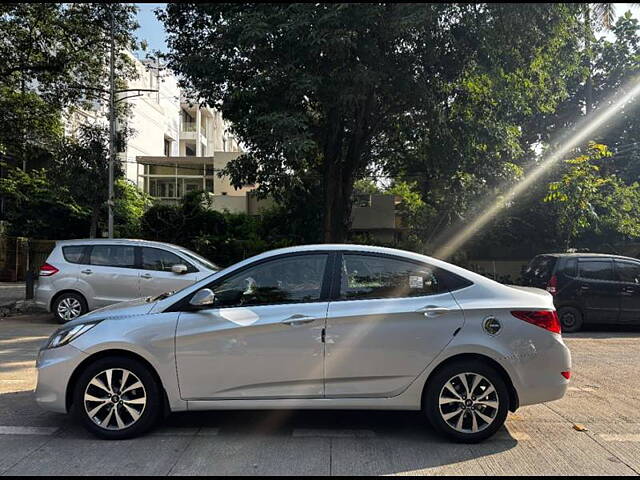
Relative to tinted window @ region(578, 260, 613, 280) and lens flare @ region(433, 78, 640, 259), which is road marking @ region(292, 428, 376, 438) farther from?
lens flare @ region(433, 78, 640, 259)

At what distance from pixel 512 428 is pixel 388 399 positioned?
1.26 metres

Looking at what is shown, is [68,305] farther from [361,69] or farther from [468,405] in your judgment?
[468,405]

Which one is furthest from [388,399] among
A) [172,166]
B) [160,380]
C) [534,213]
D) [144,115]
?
[144,115]

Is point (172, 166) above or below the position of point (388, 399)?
above

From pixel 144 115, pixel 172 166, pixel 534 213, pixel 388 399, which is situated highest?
pixel 144 115

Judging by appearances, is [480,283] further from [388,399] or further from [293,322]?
[293,322]

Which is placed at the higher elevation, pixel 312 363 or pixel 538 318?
pixel 538 318

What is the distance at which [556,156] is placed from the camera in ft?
60.7

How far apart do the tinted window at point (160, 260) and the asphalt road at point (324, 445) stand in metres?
4.80

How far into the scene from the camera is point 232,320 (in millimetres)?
4262

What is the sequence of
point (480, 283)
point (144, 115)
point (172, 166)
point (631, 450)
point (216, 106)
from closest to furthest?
point (631, 450) < point (480, 283) < point (216, 106) < point (172, 166) < point (144, 115)

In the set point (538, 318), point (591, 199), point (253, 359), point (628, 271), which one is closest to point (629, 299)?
point (628, 271)

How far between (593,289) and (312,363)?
8410 millimetres

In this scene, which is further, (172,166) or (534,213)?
(172,166)
